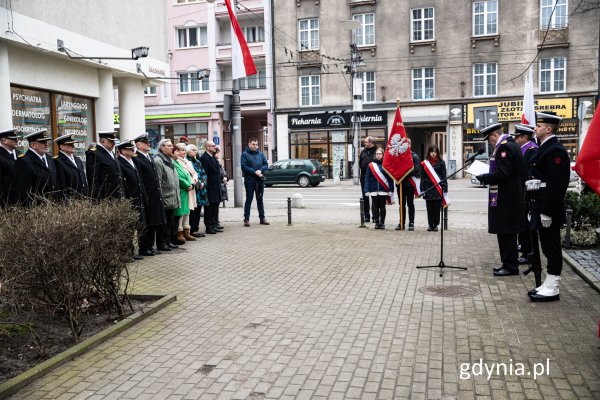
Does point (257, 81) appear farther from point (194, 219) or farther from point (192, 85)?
point (194, 219)

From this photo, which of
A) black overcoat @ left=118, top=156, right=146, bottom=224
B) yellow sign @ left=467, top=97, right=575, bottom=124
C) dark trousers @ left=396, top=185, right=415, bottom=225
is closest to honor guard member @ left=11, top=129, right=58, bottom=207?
black overcoat @ left=118, top=156, right=146, bottom=224

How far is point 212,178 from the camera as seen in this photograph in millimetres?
13031

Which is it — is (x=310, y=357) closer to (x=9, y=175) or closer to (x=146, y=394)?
(x=146, y=394)

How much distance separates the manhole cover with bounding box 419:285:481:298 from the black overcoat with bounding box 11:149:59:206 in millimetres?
5159

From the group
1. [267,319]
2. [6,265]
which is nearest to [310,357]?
[267,319]

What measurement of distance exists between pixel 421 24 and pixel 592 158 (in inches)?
1365

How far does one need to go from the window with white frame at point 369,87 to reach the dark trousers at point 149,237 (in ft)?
96.2

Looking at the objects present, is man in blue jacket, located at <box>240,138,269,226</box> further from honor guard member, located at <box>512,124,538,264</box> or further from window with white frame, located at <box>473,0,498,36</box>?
window with white frame, located at <box>473,0,498,36</box>

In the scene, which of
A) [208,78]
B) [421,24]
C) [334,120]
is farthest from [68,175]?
[208,78]

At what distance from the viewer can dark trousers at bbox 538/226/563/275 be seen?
656cm

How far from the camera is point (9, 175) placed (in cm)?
824

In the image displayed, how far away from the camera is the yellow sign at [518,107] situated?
34.2 m

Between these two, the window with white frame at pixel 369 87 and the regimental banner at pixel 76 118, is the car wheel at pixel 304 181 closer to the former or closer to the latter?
the window with white frame at pixel 369 87

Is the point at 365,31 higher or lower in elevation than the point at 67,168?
higher
